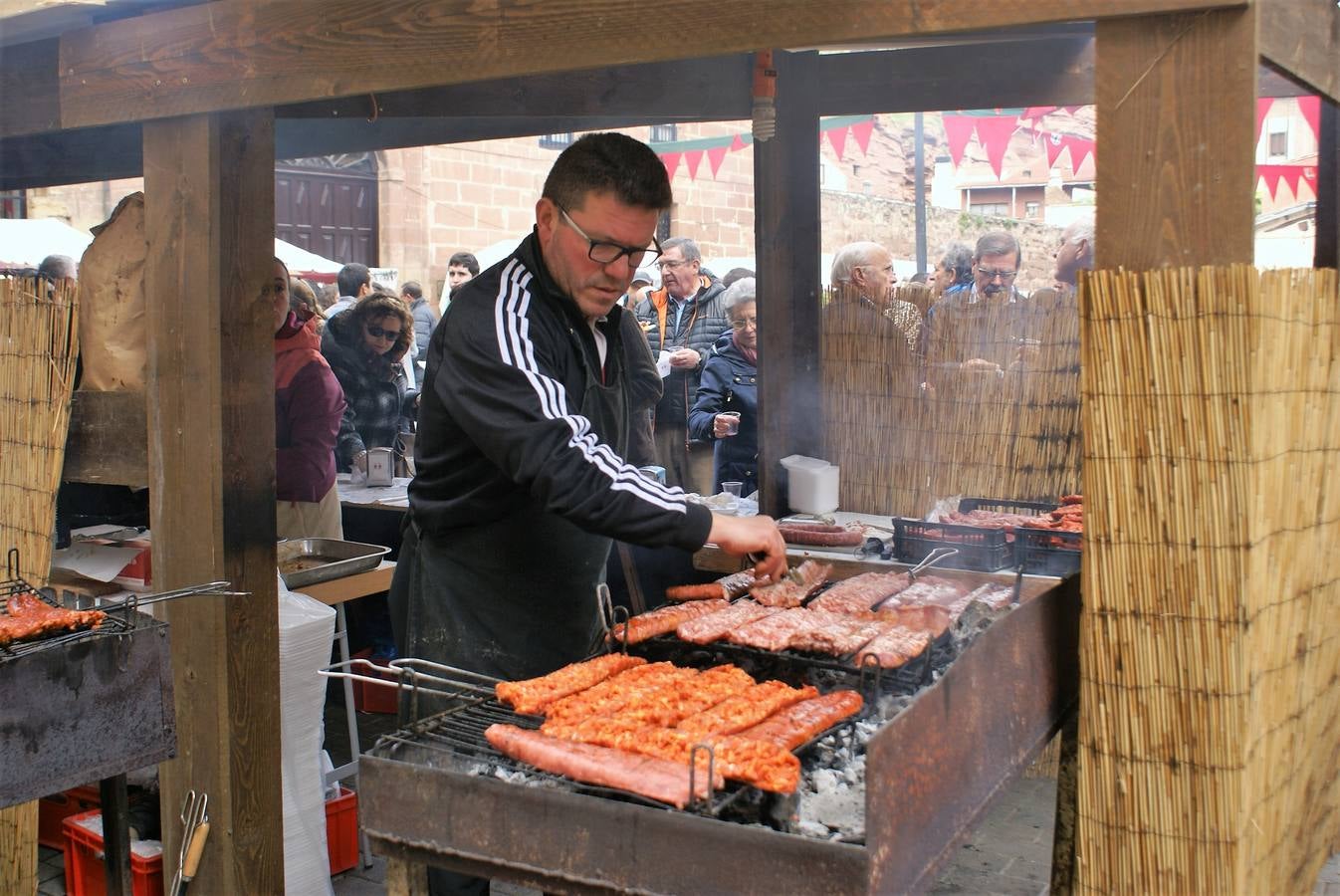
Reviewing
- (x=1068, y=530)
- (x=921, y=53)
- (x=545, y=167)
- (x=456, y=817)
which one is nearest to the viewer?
(x=456, y=817)

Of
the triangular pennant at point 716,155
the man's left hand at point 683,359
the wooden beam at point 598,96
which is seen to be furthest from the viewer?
the triangular pennant at point 716,155

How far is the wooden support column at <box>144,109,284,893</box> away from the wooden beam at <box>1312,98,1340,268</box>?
3987 millimetres

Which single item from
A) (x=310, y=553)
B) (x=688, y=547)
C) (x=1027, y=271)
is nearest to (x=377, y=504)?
(x=310, y=553)

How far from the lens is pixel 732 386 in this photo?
25.7ft

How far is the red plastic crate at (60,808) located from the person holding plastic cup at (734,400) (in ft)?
13.4

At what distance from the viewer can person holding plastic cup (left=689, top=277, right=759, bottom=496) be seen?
7797 millimetres

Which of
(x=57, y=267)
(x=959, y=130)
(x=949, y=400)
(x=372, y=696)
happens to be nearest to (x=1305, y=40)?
(x=949, y=400)

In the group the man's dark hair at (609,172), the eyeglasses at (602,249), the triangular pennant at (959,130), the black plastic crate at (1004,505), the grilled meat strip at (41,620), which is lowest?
the grilled meat strip at (41,620)

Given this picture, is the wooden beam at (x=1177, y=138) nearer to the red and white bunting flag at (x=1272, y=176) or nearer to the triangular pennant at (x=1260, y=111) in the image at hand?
the triangular pennant at (x=1260, y=111)

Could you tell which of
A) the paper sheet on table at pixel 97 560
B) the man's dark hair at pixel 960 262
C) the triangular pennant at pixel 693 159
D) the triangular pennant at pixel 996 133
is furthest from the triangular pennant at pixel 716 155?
the paper sheet on table at pixel 97 560

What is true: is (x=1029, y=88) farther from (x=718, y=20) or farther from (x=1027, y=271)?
(x=1027, y=271)

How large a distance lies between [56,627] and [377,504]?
4.02 m

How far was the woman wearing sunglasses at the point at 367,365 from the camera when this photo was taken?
830cm

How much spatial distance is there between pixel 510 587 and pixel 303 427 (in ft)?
11.2
